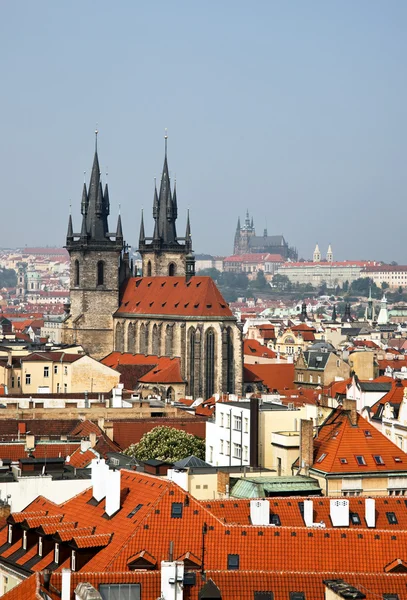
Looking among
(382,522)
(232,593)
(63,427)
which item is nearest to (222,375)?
(63,427)

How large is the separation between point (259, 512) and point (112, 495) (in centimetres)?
366

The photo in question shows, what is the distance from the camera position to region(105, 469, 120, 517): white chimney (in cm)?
3591

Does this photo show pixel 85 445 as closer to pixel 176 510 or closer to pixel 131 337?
pixel 176 510

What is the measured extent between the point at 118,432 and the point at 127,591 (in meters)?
44.1

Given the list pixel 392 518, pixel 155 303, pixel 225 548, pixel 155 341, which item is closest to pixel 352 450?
pixel 392 518

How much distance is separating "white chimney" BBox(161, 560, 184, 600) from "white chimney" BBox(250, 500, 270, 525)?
958 centimetres

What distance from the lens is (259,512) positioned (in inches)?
1473

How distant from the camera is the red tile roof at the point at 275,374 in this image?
413 feet

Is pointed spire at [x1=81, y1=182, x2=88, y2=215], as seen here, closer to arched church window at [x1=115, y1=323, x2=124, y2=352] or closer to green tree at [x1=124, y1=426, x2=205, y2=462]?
arched church window at [x1=115, y1=323, x2=124, y2=352]

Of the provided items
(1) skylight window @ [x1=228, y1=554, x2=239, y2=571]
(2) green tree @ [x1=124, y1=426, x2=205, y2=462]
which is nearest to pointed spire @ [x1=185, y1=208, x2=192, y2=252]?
(2) green tree @ [x1=124, y1=426, x2=205, y2=462]

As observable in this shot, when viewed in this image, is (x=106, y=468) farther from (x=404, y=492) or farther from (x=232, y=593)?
(x=404, y=492)

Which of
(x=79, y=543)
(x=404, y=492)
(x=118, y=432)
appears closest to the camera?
(x=79, y=543)

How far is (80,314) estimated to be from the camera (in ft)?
449

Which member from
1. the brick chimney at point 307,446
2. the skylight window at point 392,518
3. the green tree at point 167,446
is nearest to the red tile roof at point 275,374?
the green tree at point 167,446
